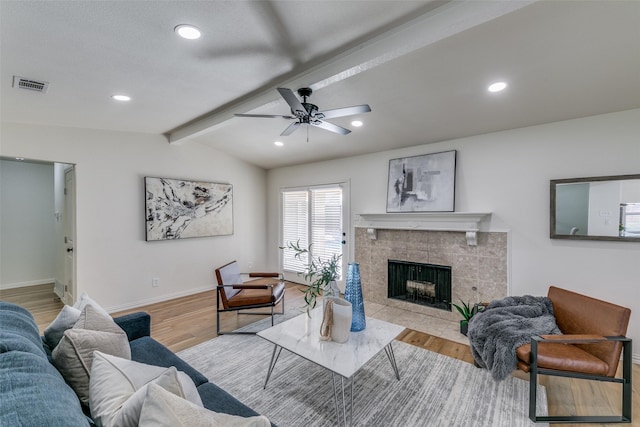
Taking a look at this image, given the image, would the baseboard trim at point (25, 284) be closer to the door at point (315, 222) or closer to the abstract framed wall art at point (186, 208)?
the abstract framed wall art at point (186, 208)

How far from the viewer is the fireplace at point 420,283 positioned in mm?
3848

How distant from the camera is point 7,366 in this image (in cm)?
95

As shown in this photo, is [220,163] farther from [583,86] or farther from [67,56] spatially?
[583,86]

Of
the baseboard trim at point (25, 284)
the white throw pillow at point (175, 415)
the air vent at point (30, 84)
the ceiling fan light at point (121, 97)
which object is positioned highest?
the ceiling fan light at point (121, 97)

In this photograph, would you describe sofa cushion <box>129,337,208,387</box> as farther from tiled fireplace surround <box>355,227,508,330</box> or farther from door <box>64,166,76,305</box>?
tiled fireplace surround <box>355,227,508,330</box>

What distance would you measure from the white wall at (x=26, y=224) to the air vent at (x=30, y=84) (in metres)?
3.83

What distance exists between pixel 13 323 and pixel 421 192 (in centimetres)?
403

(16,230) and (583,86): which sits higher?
(583,86)

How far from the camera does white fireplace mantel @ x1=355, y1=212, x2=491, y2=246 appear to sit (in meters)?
3.50

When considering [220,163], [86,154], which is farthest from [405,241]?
[86,154]

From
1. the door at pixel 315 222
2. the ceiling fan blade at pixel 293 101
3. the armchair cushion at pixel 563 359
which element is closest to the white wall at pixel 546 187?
the armchair cushion at pixel 563 359

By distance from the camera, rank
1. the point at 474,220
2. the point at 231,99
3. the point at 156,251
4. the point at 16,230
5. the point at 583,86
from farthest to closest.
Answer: the point at 16,230, the point at 156,251, the point at 474,220, the point at 231,99, the point at 583,86

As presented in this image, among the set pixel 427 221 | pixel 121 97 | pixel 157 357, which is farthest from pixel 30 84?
pixel 427 221

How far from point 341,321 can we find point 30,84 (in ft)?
11.1
